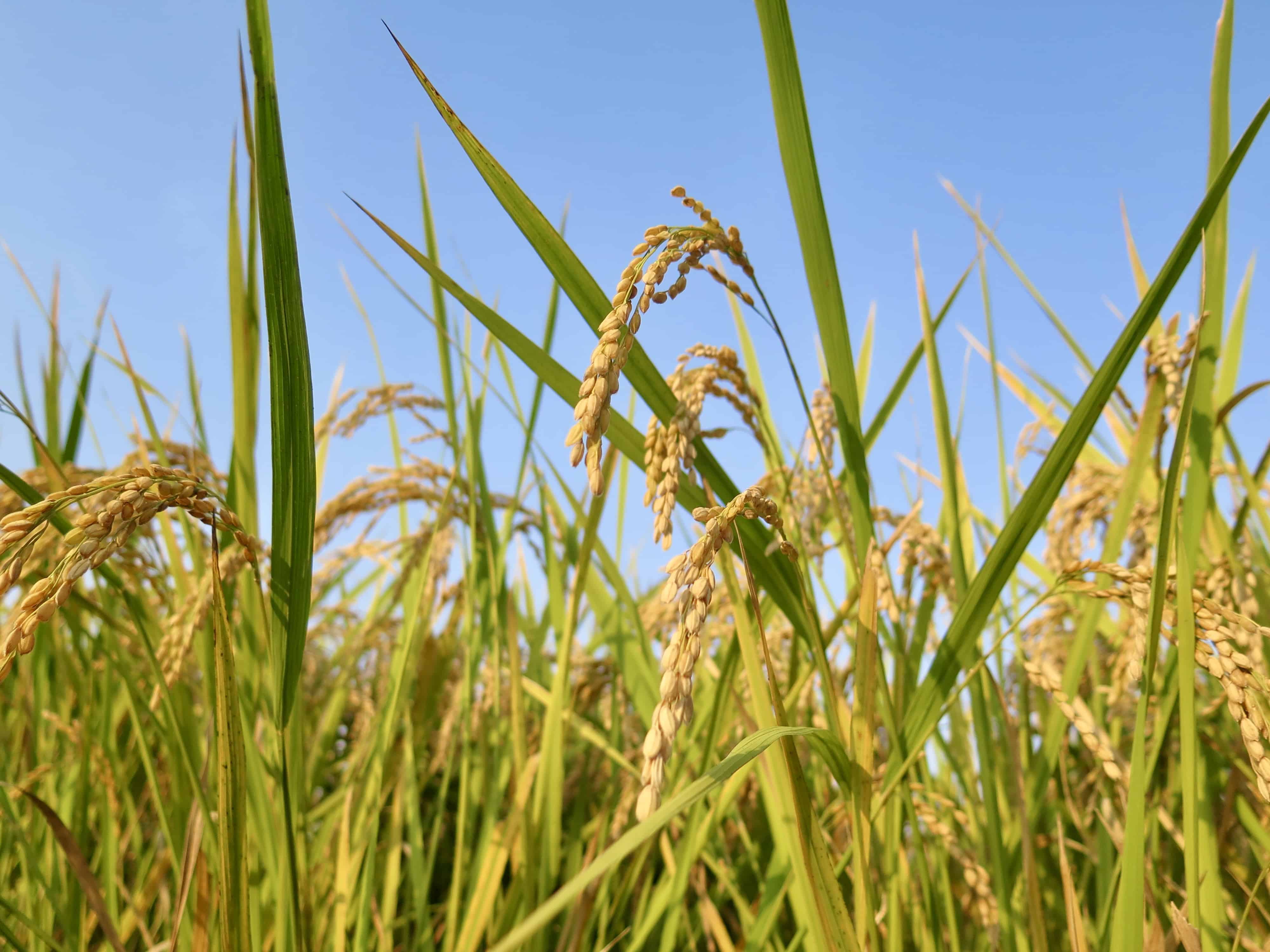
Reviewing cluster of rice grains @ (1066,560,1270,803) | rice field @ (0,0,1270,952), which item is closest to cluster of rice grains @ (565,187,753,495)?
rice field @ (0,0,1270,952)

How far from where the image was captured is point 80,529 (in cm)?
76

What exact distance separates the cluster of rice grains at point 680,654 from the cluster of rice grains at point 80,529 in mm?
516

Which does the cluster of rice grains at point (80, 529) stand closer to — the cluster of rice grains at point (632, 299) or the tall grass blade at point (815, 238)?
the cluster of rice grains at point (632, 299)

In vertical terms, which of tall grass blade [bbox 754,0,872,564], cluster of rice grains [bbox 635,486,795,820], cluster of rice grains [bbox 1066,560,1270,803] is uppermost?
tall grass blade [bbox 754,0,872,564]

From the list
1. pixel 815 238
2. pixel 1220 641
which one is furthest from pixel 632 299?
pixel 1220 641

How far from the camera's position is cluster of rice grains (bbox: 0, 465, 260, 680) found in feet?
2.32

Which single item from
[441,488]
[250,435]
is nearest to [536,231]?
[250,435]

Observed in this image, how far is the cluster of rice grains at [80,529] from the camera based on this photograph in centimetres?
71

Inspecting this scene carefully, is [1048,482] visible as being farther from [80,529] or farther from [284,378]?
[80,529]

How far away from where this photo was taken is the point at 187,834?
1.56m

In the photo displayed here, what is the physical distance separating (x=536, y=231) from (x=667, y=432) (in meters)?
0.31

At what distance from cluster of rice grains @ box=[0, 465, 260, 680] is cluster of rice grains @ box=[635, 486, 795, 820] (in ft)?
1.69

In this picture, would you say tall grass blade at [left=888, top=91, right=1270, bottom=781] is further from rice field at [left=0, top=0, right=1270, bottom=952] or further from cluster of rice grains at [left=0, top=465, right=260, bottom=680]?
cluster of rice grains at [left=0, top=465, right=260, bottom=680]

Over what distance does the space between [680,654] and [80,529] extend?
600 mm
